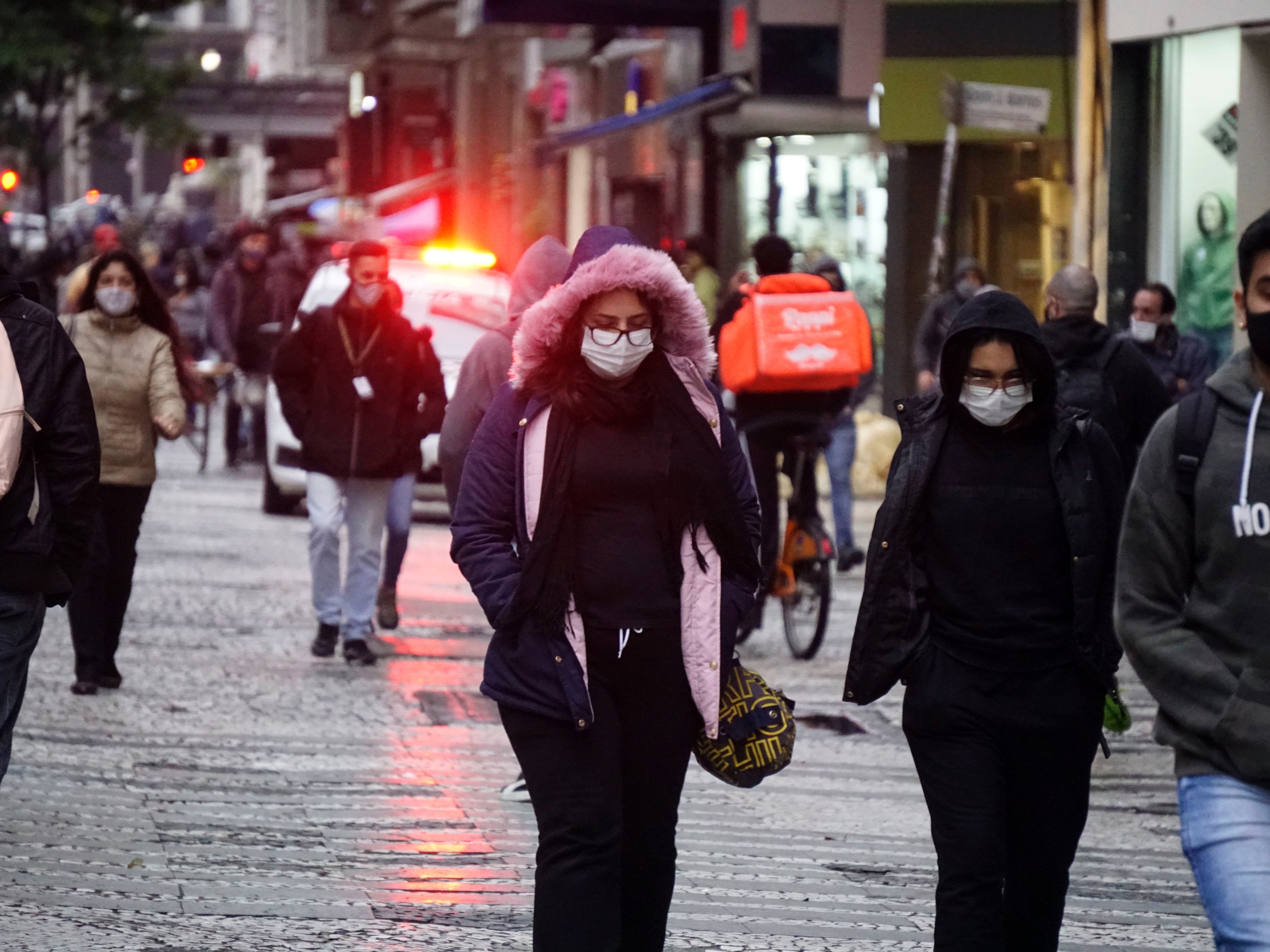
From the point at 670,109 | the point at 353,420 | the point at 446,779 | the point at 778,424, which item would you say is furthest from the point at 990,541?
the point at 670,109

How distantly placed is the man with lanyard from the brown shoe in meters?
0.68

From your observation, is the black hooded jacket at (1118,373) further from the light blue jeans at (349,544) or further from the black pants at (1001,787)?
the black pants at (1001,787)

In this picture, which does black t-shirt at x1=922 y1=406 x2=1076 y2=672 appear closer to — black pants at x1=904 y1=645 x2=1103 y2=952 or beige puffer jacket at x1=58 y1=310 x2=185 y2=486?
black pants at x1=904 y1=645 x2=1103 y2=952

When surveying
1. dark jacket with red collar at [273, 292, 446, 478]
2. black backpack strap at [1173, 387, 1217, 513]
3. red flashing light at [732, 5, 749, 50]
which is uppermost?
red flashing light at [732, 5, 749, 50]

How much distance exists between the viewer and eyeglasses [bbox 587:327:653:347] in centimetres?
Result: 503

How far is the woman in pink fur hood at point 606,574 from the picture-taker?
16.0 feet

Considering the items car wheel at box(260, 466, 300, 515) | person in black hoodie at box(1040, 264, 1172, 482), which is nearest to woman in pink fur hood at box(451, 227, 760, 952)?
person in black hoodie at box(1040, 264, 1172, 482)

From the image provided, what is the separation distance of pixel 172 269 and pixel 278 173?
36.8 metres

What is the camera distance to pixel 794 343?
458 inches

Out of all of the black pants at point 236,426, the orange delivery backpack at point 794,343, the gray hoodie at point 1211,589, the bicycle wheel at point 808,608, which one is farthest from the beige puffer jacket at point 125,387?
the black pants at point 236,426

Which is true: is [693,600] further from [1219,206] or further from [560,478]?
[1219,206]

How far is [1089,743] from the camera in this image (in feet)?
16.6

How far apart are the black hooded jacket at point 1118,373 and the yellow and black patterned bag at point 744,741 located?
4.20 metres

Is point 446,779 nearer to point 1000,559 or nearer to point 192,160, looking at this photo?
point 1000,559
